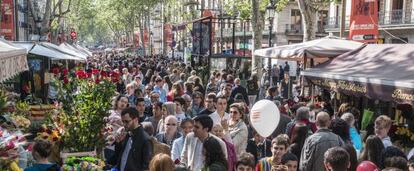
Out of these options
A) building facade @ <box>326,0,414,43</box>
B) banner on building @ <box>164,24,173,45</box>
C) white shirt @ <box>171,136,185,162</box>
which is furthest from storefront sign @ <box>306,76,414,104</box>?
banner on building @ <box>164,24,173,45</box>

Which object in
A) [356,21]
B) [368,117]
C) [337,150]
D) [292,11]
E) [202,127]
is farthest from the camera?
[292,11]

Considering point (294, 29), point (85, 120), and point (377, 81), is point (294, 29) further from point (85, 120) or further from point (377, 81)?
point (85, 120)

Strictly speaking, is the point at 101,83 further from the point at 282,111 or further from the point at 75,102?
the point at 282,111

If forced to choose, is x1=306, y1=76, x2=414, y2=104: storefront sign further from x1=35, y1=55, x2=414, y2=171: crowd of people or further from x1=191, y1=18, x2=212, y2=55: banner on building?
x1=191, y1=18, x2=212, y2=55: banner on building

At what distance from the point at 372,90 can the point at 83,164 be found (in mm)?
4636

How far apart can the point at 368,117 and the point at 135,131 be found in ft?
15.7

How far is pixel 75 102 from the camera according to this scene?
6.85m

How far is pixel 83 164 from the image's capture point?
5.54m

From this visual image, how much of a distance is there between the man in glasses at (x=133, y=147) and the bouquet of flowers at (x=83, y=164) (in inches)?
12.1

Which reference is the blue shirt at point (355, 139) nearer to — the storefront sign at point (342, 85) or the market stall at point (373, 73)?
the market stall at point (373, 73)

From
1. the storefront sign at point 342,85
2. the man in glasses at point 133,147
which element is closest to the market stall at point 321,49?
the storefront sign at point 342,85

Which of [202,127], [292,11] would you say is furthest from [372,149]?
[292,11]

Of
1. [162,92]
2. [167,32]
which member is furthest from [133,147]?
[167,32]

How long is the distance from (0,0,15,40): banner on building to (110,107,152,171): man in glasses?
24.0 meters
